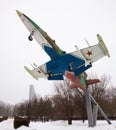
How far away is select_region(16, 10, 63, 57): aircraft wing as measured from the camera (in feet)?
46.2

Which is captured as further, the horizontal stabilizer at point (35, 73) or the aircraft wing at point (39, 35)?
the horizontal stabilizer at point (35, 73)

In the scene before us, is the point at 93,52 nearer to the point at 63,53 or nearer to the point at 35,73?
the point at 63,53

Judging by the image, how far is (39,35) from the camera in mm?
14680

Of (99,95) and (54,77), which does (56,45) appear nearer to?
(54,77)

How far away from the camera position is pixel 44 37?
49.0ft

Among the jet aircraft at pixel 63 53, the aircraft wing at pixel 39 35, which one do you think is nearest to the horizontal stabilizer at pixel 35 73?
the jet aircraft at pixel 63 53

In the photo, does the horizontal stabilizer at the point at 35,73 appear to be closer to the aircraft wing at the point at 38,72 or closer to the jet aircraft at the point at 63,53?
the aircraft wing at the point at 38,72

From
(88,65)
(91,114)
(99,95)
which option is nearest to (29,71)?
(88,65)

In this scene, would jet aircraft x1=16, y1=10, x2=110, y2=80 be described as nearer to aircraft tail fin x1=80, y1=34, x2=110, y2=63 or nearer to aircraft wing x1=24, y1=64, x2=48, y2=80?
aircraft tail fin x1=80, y1=34, x2=110, y2=63

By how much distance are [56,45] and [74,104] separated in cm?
2559

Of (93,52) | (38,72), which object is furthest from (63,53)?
(38,72)

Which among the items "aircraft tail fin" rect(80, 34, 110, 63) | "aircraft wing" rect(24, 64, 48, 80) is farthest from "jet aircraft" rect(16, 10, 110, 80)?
"aircraft wing" rect(24, 64, 48, 80)

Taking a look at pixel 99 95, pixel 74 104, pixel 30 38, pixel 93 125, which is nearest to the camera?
pixel 30 38

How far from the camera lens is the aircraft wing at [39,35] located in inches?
554
